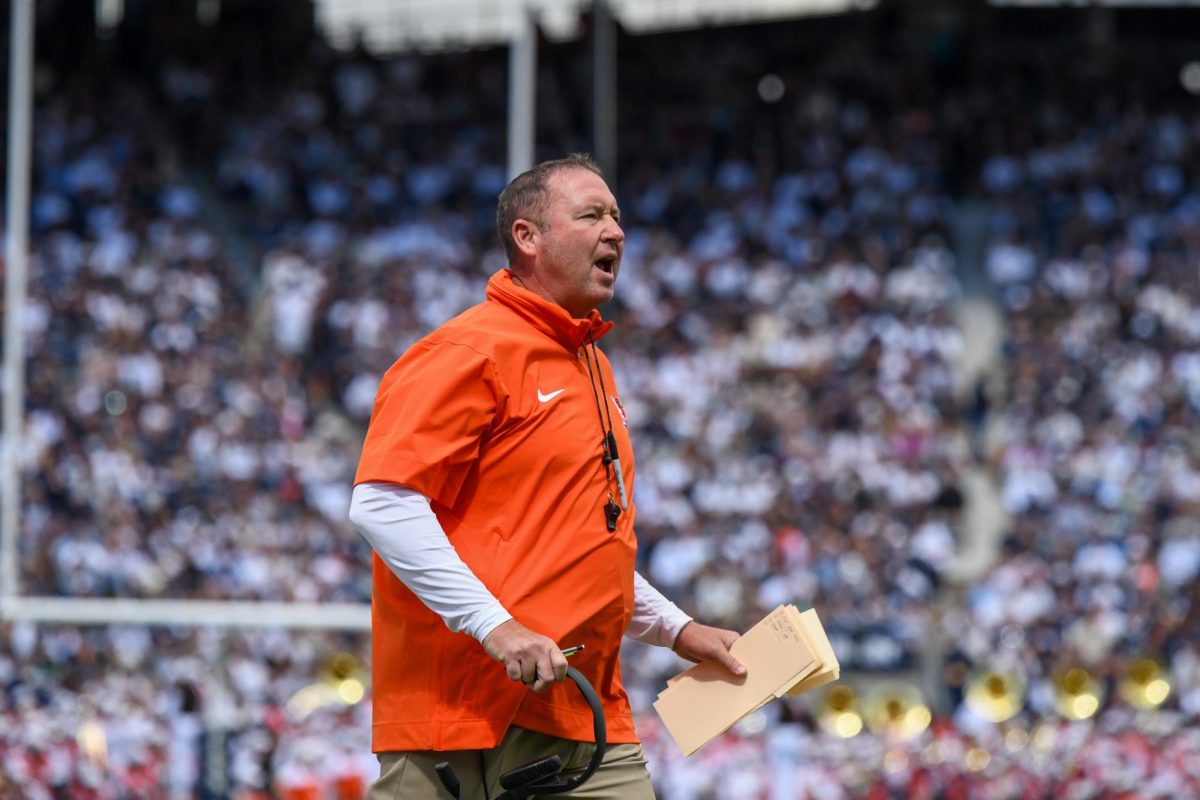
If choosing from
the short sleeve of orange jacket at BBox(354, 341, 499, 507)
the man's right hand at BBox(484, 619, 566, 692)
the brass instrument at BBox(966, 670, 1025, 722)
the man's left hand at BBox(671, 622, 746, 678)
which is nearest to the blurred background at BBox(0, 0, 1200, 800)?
the brass instrument at BBox(966, 670, 1025, 722)

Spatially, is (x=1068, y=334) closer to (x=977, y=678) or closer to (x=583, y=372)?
(x=977, y=678)

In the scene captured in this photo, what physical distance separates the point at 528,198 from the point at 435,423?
51 cm

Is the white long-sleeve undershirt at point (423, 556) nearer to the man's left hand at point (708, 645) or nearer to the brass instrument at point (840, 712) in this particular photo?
the man's left hand at point (708, 645)

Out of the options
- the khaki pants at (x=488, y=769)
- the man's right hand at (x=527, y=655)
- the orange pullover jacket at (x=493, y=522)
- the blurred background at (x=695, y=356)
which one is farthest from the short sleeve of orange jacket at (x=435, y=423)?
the blurred background at (x=695, y=356)

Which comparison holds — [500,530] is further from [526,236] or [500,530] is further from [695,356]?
[695,356]

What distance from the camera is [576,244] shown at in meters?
3.47

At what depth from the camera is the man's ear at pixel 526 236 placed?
11.5ft

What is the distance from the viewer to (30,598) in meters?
13.4

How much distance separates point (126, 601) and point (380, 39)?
9367 mm

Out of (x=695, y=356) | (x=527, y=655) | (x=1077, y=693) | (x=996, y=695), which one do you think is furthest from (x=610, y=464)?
(x=695, y=356)

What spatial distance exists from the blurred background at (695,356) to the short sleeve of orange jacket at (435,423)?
6.20 meters

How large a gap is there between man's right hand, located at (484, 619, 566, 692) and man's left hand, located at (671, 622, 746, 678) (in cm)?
52

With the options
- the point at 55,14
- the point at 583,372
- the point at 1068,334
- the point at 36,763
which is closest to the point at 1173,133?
the point at 1068,334

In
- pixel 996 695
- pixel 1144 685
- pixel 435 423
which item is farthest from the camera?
pixel 996 695
